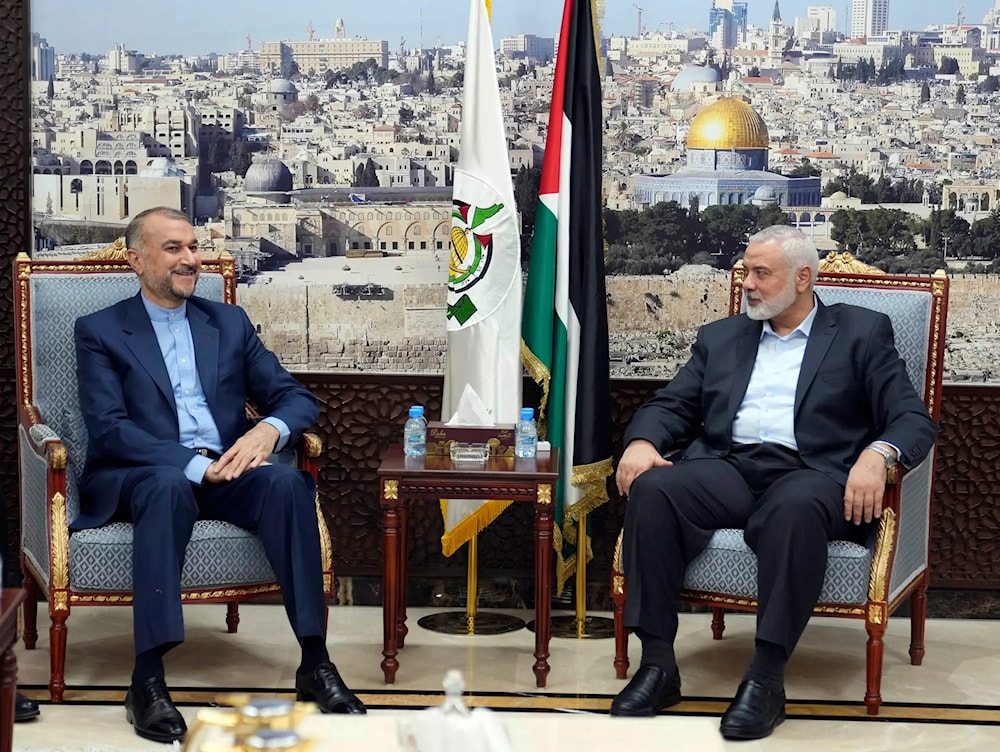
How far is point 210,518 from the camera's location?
3.63 meters

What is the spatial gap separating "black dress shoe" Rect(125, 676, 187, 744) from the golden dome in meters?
2.34

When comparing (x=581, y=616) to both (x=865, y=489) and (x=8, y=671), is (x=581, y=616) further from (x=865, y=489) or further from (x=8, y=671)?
(x=8, y=671)

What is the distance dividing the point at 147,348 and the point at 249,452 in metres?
0.42

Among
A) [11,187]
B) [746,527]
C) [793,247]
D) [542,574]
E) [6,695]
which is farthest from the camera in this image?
[11,187]

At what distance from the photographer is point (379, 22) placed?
4422mm

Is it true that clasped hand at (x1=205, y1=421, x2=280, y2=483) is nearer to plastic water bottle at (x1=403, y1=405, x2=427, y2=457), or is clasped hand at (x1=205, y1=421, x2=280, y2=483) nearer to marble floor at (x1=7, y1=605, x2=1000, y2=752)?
plastic water bottle at (x1=403, y1=405, x2=427, y2=457)

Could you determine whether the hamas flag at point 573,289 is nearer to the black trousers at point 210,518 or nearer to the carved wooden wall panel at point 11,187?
the black trousers at point 210,518

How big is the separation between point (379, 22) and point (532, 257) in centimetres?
94

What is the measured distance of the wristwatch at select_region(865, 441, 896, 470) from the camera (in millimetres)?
3498

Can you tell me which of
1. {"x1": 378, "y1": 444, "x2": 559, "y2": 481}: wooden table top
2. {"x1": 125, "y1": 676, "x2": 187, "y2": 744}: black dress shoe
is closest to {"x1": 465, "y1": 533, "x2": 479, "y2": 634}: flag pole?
{"x1": 378, "y1": 444, "x2": 559, "y2": 481}: wooden table top

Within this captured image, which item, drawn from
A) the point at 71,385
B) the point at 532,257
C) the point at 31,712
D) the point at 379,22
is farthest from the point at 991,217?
the point at 31,712

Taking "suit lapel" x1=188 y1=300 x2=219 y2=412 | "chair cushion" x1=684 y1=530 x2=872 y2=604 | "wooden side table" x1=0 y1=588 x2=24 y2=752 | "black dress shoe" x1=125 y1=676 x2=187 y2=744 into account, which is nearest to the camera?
"wooden side table" x1=0 y1=588 x2=24 y2=752

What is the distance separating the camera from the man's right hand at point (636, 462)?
12.1ft

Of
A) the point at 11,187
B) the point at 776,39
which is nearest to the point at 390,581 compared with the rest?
the point at 11,187
